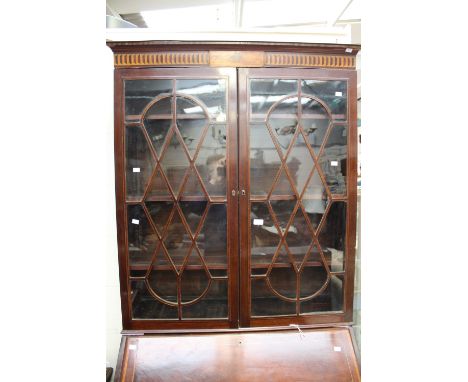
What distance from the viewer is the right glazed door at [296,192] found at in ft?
4.59

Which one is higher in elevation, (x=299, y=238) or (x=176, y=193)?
(x=176, y=193)

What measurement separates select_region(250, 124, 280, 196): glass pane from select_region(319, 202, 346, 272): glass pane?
1.14 ft

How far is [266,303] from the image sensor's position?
57.6 inches

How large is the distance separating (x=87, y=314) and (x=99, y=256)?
126mm

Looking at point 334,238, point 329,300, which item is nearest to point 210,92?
point 334,238

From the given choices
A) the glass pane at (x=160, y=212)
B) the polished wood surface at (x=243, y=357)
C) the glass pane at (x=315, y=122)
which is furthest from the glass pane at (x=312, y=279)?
the glass pane at (x=160, y=212)

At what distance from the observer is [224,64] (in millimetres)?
1364

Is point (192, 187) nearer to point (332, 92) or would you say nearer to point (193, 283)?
point (193, 283)

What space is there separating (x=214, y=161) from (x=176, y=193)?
237mm

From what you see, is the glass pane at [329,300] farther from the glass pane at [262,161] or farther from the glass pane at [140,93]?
the glass pane at [140,93]

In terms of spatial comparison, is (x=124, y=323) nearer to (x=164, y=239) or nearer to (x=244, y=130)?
(x=164, y=239)

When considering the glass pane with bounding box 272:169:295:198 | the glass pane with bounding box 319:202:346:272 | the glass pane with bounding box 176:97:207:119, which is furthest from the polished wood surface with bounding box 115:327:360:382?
the glass pane with bounding box 176:97:207:119
